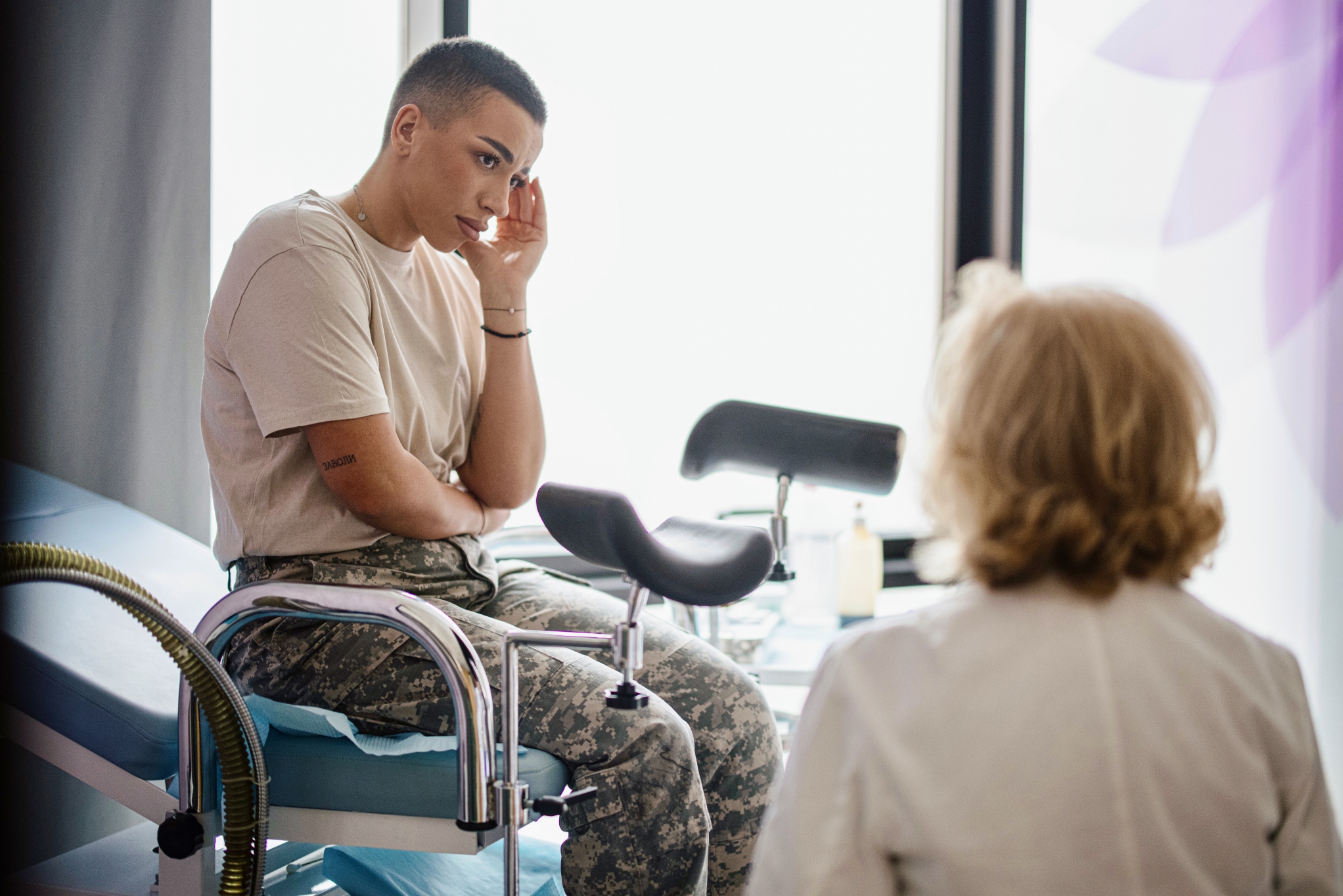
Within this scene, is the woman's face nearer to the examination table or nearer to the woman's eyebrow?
the woman's eyebrow

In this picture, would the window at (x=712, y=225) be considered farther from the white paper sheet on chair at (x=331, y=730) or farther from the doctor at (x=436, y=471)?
the white paper sheet on chair at (x=331, y=730)

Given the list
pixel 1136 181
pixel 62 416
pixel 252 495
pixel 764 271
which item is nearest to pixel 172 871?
pixel 252 495

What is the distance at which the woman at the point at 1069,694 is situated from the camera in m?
0.58

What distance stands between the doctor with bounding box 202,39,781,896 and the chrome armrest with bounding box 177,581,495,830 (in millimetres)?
112

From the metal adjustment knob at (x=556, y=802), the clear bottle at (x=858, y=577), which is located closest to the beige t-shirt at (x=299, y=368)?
the metal adjustment knob at (x=556, y=802)

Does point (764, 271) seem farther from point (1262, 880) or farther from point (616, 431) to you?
point (1262, 880)

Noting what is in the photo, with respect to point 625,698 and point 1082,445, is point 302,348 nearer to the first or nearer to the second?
point 625,698

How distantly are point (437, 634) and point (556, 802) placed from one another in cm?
20

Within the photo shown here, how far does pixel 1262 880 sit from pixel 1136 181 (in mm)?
2079

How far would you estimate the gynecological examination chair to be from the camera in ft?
2.75

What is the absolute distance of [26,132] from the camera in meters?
1.23

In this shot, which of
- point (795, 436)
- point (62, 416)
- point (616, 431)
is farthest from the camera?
point (616, 431)

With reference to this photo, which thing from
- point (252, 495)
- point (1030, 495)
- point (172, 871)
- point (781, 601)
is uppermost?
point (1030, 495)

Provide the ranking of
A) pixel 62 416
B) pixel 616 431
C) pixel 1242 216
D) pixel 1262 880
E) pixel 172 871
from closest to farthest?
pixel 1262 880 → pixel 172 871 → pixel 62 416 → pixel 1242 216 → pixel 616 431
